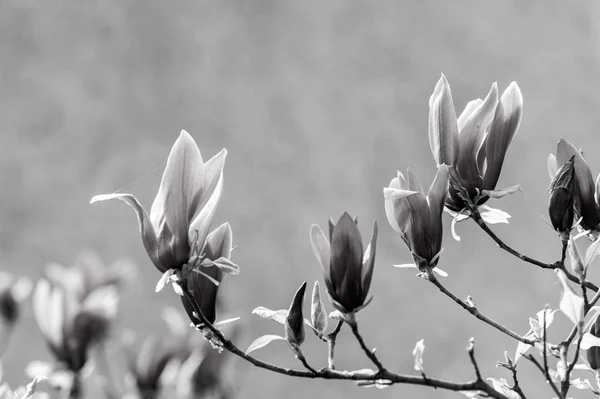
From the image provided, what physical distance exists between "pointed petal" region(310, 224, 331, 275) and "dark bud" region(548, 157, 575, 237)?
1.03 ft

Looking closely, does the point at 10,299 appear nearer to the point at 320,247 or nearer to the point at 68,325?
the point at 68,325

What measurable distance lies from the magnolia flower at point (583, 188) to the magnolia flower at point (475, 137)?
0.07 meters

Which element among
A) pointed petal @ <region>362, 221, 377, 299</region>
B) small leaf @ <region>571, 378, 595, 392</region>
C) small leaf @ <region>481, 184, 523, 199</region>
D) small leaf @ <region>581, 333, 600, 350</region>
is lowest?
small leaf @ <region>571, 378, 595, 392</region>

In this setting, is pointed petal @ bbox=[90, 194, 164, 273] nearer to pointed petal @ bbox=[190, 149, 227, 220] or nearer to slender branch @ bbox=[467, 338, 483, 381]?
pointed petal @ bbox=[190, 149, 227, 220]

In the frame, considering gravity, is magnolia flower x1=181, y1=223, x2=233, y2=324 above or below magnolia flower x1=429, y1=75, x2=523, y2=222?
below

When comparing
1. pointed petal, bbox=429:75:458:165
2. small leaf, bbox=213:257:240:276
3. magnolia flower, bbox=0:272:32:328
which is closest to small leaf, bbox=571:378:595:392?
pointed petal, bbox=429:75:458:165

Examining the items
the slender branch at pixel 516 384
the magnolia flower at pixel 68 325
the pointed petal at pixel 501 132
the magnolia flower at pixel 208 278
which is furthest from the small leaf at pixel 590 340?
the magnolia flower at pixel 68 325

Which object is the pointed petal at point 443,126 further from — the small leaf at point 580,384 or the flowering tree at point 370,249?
the small leaf at point 580,384

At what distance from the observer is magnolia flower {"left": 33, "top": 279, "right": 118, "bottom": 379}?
80 centimetres

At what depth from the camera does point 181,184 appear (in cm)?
70

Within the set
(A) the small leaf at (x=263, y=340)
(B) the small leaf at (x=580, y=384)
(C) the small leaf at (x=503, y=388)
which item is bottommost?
(B) the small leaf at (x=580, y=384)

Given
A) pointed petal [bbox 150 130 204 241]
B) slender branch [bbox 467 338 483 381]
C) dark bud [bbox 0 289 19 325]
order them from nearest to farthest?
1. slender branch [bbox 467 338 483 381]
2. pointed petal [bbox 150 130 204 241]
3. dark bud [bbox 0 289 19 325]

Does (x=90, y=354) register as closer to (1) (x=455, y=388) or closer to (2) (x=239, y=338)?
(2) (x=239, y=338)

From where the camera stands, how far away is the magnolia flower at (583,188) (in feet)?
2.63
